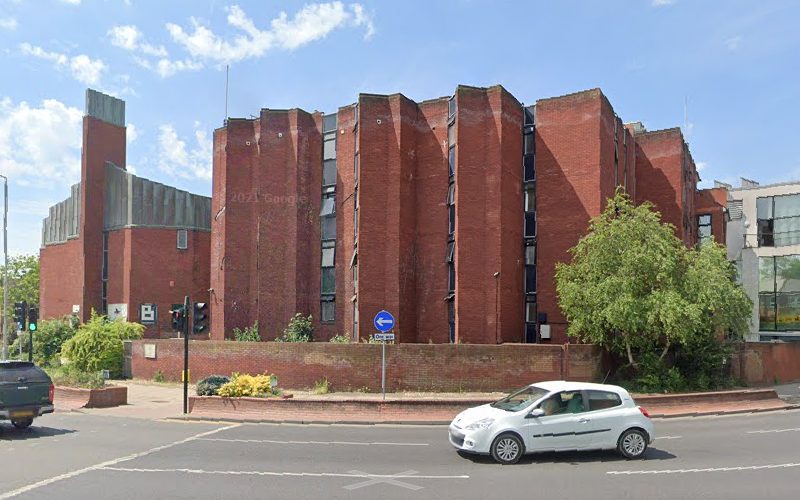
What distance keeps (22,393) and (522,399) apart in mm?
11845

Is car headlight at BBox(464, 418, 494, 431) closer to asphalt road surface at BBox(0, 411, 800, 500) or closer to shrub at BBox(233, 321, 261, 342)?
asphalt road surface at BBox(0, 411, 800, 500)

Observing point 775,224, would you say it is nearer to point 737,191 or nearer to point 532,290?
point 737,191

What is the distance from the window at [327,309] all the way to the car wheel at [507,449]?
21573 millimetres

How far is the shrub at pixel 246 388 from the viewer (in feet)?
67.1

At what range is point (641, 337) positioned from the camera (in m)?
24.7

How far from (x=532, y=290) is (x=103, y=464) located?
75.1ft

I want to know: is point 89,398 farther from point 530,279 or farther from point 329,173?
point 530,279

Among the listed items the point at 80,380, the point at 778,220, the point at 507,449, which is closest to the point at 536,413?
the point at 507,449

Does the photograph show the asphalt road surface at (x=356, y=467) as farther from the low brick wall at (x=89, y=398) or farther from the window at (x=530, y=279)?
the window at (x=530, y=279)

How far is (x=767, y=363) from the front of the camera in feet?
97.3

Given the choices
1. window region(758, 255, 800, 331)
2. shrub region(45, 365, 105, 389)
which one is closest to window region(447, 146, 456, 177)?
shrub region(45, 365, 105, 389)

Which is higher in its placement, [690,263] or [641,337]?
[690,263]

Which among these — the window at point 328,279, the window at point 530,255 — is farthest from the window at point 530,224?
the window at point 328,279

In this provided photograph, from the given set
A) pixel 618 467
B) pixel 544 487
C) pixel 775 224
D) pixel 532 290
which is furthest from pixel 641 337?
pixel 775 224
